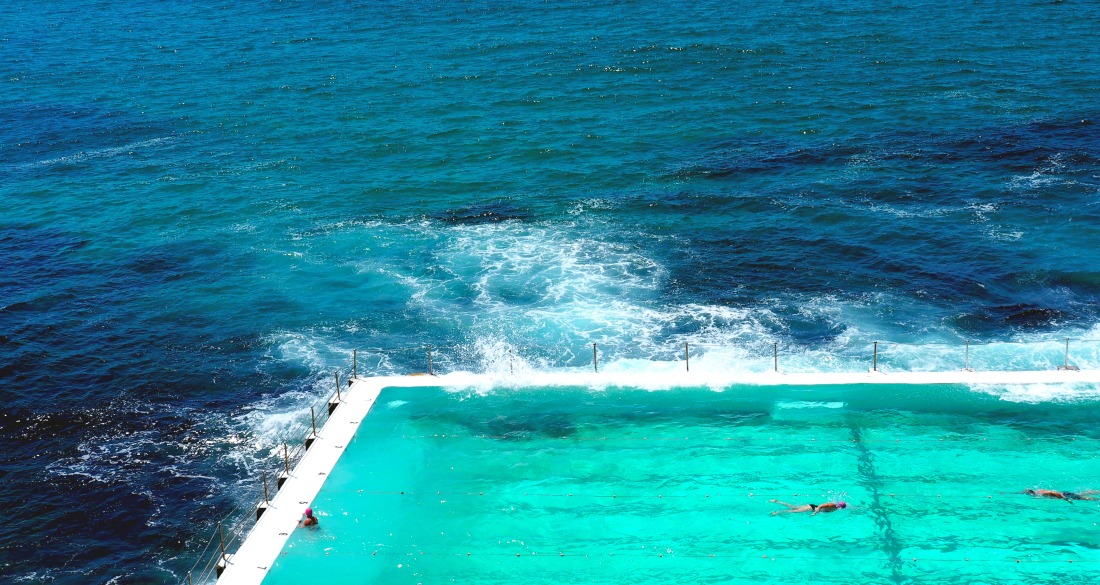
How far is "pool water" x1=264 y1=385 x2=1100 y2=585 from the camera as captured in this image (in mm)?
41094

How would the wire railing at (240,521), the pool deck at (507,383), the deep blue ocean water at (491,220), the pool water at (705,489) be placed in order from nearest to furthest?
the pool water at (705,489)
the wire railing at (240,521)
the pool deck at (507,383)
the deep blue ocean water at (491,220)

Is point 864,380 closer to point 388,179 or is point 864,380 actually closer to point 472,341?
point 472,341

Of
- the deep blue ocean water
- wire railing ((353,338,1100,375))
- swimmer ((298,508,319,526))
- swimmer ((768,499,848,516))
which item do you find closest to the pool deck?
swimmer ((298,508,319,526))

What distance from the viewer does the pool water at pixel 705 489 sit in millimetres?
41094

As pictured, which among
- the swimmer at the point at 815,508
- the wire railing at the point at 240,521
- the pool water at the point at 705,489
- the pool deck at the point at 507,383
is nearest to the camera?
the pool water at the point at 705,489

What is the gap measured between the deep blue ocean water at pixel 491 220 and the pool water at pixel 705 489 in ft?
22.3

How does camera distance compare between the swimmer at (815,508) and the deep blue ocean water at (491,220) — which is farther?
the deep blue ocean water at (491,220)

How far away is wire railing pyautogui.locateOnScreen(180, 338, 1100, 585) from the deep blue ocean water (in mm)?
540

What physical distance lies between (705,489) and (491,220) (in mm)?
38834

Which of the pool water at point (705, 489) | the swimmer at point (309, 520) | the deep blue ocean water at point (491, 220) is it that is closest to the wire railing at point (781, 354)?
the deep blue ocean water at point (491, 220)

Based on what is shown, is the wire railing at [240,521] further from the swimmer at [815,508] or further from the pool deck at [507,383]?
the swimmer at [815,508]

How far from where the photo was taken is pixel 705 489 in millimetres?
45469

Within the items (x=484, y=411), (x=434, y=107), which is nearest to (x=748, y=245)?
(x=484, y=411)

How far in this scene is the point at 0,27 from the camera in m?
149
